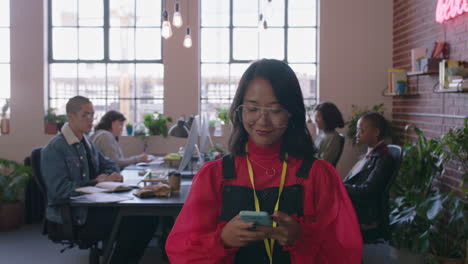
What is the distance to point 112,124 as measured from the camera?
5742 millimetres

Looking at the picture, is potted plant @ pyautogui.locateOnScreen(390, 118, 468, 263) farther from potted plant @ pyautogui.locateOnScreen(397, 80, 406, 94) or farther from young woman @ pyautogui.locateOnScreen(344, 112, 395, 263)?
potted plant @ pyautogui.locateOnScreen(397, 80, 406, 94)

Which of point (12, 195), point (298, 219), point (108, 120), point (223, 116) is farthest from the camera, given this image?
point (223, 116)

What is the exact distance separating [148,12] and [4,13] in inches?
78.9

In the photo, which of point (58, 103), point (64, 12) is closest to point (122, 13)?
point (64, 12)

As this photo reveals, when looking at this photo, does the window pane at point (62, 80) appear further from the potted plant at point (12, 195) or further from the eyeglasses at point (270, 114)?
the eyeglasses at point (270, 114)

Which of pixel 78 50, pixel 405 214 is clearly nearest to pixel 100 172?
pixel 405 214

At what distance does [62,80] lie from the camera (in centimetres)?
739

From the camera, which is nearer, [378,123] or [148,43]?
[378,123]

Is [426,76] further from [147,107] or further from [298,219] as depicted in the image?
[298,219]

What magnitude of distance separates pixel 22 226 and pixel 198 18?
3.47m

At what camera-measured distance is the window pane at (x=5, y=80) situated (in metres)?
7.27

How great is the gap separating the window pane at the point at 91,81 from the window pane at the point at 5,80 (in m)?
0.98

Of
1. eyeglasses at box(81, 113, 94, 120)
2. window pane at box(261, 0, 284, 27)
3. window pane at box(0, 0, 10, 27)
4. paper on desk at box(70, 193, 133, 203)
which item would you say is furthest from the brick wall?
window pane at box(0, 0, 10, 27)

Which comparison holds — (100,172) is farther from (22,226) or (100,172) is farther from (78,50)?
(78,50)
